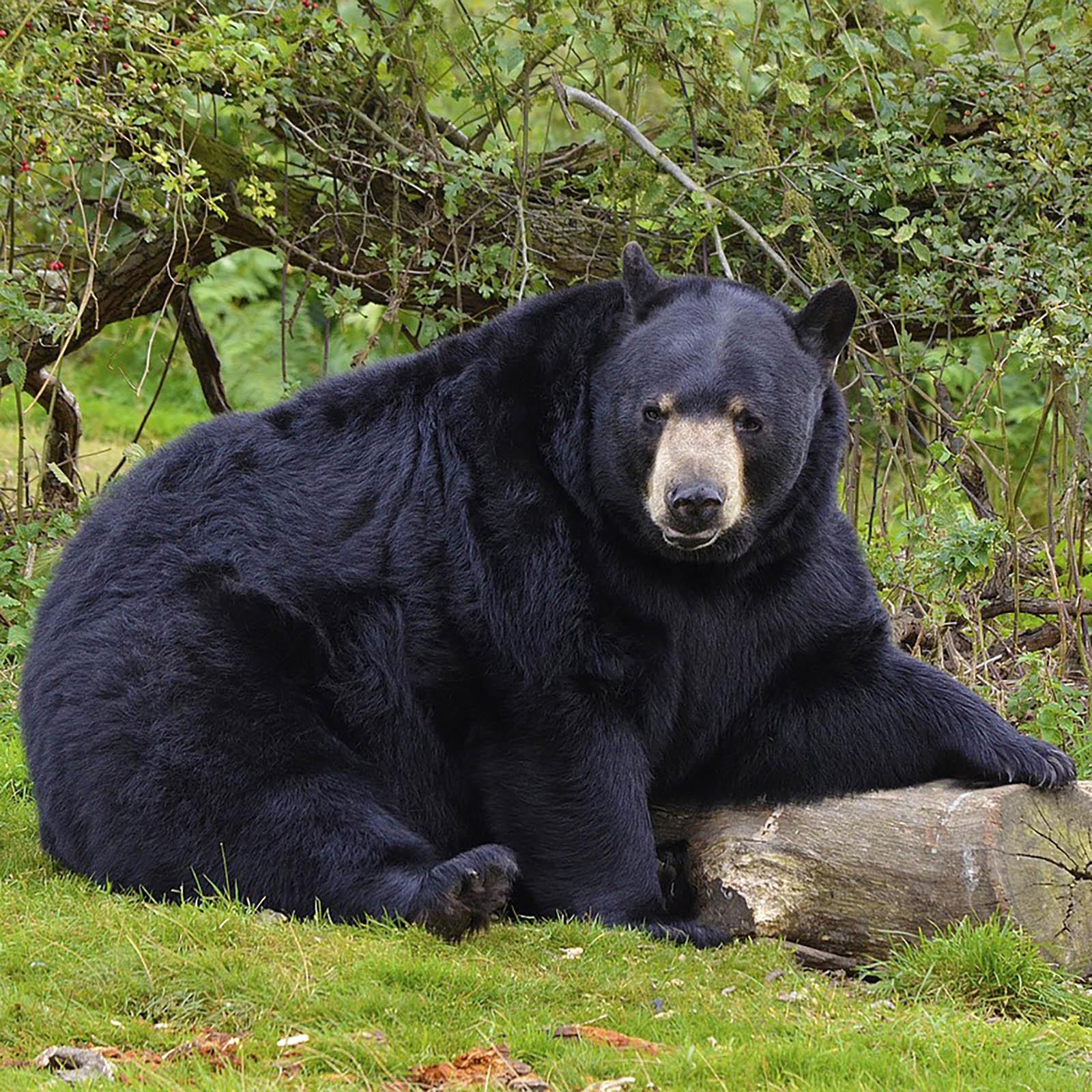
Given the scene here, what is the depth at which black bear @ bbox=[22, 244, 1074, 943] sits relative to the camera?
563cm

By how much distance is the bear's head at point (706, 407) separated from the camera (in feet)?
18.1

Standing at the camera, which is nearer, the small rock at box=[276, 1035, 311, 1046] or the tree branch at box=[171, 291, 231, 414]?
the small rock at box=[276, 1035, 311, 1046]

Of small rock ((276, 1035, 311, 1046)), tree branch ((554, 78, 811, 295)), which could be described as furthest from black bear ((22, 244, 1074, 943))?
tree branch ((554, 78, 811, 295))

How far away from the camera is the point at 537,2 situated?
27.7 ft

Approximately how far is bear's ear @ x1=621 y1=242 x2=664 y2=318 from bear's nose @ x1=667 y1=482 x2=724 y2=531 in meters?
0.98

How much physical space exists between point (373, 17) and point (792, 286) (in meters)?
2.95

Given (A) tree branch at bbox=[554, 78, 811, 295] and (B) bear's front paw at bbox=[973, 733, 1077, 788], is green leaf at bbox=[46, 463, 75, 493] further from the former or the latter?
(B) bear's front paw at bbox=[973, 733, 1077, 788]

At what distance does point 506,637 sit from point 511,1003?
149 cm

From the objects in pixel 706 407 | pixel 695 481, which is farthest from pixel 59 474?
pixel 695 481

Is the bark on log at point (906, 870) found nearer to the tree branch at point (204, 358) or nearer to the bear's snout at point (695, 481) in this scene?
the bear's snout at point (695, 481)

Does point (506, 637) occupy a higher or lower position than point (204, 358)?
lower

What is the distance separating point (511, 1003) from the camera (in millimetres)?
4691

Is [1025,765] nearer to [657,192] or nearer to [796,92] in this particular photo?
[796,92]

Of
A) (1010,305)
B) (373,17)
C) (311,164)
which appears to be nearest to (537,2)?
(373,17)
